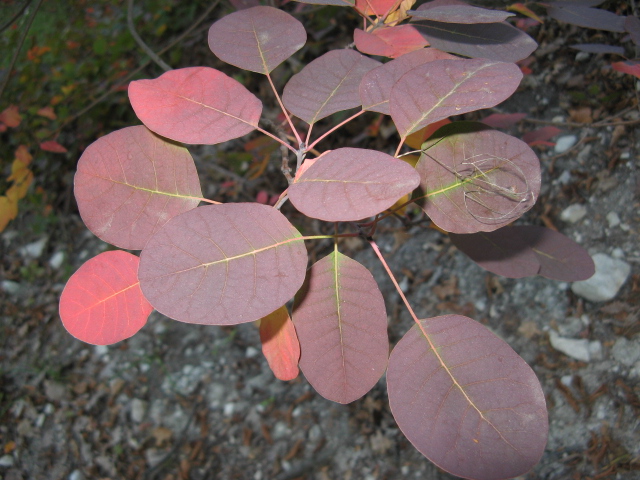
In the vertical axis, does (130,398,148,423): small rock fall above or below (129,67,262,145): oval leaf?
below

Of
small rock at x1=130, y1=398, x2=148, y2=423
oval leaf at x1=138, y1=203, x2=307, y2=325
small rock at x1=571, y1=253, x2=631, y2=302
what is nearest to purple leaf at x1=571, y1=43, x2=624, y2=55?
small rock at x1=571, y1=253, x2=631, y2=302

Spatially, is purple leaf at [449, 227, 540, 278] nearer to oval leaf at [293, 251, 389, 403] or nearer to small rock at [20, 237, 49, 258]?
oval leaf at [293, 251, 389, 403]

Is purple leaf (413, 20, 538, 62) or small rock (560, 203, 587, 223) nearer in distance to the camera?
purple leaf (413, 20, 538, 62)

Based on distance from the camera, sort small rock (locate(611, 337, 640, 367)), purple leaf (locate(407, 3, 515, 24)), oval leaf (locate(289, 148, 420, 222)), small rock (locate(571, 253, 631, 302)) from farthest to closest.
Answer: small rock (locate(571, 253, 631, 302)), small rock (locate(611, 337, 640, 367)), purple leaf (locate(407, 3, 515, 24)), oval leaf (locate(289, 148, 420, 222))

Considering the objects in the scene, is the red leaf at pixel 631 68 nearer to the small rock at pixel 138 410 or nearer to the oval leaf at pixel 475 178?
the oval leaf at pixel 475 178

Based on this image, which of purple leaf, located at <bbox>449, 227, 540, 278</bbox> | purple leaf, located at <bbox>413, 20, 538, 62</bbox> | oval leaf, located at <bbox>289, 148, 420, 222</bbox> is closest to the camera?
oval leaf, located at <bbox>289, 148, 420, 222</bbox>

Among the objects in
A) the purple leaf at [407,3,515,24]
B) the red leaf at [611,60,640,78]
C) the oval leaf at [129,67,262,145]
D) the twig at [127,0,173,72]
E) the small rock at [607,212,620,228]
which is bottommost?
the small rock at [607,212,620,228]

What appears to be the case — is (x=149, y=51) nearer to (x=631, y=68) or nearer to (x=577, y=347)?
(x=631, y=68)
